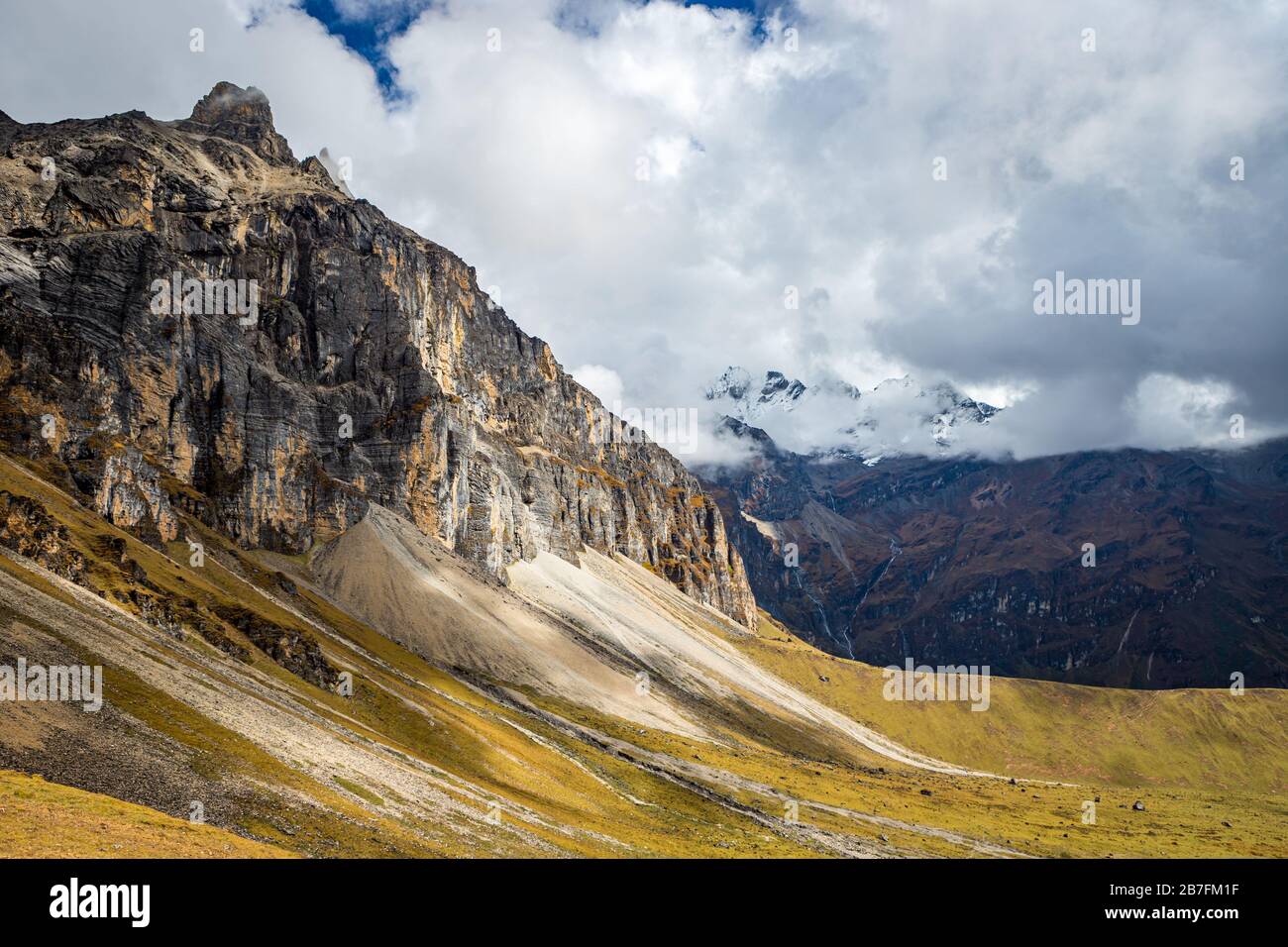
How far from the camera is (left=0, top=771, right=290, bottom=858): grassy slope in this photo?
32031 millimetres

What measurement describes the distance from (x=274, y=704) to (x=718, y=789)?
5804 centimetres

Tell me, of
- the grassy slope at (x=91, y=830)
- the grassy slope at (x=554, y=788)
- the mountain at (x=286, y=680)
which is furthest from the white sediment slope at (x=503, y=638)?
the grassy slope at (x=91, y=830)

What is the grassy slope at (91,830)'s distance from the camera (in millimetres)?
32031

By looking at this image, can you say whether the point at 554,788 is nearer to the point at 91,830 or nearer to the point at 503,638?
the point at 91,830

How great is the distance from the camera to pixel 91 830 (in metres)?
35.1

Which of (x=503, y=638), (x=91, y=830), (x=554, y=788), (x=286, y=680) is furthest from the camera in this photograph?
(x=503, y=638)

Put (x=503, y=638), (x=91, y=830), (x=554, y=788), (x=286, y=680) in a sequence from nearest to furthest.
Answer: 1. (x=91, y=830)
2. (x=554, y=788)
3. (x=286, y=680)
4. (x=503, y=638)

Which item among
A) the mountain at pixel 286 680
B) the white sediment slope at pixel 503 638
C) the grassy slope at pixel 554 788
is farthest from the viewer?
the white sediment slope at pixel 503 638

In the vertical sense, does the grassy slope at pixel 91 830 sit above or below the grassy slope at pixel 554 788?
above

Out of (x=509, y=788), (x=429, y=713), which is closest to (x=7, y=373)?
(x=429, y=713)

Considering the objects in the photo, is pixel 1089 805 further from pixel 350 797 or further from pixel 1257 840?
pixel 350 797

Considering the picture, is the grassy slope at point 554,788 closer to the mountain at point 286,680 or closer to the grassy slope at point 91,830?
the mountain at point 286,680

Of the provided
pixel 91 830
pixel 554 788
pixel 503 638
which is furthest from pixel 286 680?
pixel 503 638
